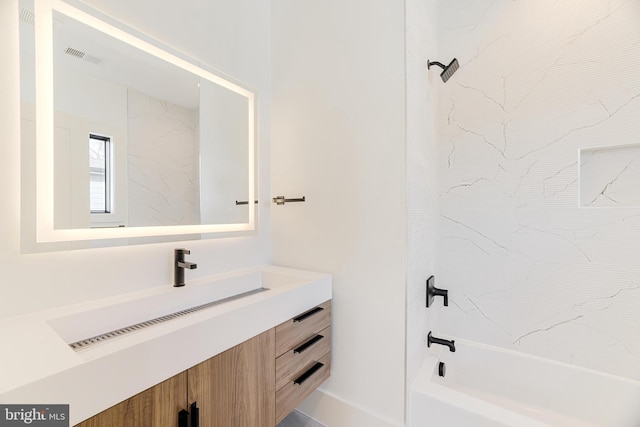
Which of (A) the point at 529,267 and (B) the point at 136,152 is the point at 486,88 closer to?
(A) the point at 529,267

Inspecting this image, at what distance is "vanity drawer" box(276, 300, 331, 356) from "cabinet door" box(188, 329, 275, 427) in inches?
2.1

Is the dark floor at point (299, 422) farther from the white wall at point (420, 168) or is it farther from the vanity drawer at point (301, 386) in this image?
the white wall at point (420, 168)

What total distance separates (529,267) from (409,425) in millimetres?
1226

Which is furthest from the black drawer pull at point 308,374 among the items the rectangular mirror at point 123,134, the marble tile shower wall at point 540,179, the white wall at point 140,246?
the marble tile shower wall at point 540,179

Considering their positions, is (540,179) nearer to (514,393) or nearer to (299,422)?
(514,393)

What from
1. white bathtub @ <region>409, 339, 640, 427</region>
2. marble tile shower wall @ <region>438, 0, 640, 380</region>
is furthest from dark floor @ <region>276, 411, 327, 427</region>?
marble tile shower wall @ <region>438, 0, 640, 380</region>

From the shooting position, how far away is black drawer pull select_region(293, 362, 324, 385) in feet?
4.03

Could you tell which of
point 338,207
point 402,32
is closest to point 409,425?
point 338,207

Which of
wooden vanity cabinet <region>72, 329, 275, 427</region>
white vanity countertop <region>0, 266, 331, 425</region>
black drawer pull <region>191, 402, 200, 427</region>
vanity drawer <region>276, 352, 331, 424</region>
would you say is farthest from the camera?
vanity drawer <region>276, 352, 331, 424</region>

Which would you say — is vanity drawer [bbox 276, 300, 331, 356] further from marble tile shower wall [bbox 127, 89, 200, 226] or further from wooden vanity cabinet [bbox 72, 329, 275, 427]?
marble tile shower wall [bbox 127, 89, 200, 226]

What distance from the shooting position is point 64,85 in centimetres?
94

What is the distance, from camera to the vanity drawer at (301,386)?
Result: 1116 mm

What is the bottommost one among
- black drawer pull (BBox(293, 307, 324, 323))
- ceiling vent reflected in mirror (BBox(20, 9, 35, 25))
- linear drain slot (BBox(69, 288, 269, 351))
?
black drawer pull (BBox(293, 307, 324, 323))

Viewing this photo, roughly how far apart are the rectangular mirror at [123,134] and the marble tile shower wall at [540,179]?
1.58 metres
